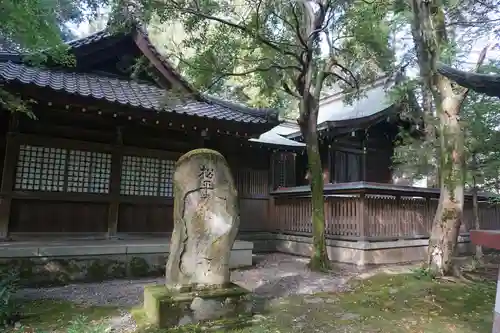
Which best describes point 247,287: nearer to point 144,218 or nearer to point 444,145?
point 144,218

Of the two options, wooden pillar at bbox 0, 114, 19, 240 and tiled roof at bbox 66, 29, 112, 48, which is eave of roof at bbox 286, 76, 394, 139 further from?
wooden pillar at bbox 0, 114, 19, 240

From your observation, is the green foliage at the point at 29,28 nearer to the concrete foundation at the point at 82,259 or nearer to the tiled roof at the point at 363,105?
the concrete foundation at the point at 82,259

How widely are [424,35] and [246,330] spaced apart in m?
7.42

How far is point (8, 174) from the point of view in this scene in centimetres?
797

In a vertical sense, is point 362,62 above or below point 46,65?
above

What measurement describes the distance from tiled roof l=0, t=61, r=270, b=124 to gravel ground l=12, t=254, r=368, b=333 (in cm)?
394

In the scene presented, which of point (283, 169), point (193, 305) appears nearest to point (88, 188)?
point (193, 305)

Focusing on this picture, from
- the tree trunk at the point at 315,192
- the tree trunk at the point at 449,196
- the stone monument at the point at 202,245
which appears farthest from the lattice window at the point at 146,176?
the tree trunk at the point at 449,196

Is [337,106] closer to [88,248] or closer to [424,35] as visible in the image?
[424,35]

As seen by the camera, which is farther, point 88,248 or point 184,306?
point 88,248

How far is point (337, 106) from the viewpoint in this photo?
70.8 feet

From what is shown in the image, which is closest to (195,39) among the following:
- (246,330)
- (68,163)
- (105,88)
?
(105,88)

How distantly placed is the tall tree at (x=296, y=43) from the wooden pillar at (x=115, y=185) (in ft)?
9.53

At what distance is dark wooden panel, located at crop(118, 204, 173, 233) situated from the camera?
30.6 ft
